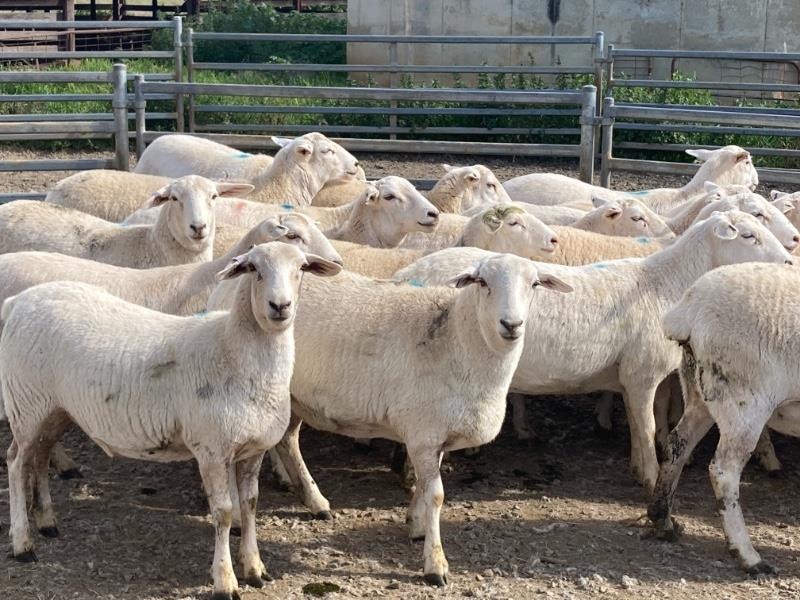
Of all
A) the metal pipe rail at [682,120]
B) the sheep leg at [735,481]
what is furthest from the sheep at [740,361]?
the metal pipe rail at [682,120]

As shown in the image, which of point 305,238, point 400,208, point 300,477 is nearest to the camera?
point 300,477

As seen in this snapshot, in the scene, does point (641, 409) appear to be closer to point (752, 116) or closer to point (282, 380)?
point (282, 380)

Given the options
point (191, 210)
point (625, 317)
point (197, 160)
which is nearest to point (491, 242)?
point (625, 317)

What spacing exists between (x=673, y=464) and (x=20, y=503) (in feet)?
9.81

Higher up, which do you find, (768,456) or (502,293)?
(502,293)

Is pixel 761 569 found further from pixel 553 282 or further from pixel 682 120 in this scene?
pixel 682 120

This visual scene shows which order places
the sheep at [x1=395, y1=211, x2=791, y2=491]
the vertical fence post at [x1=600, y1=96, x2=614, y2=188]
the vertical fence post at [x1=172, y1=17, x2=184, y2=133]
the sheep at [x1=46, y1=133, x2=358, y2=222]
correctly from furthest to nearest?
1. the vertical fence post at [x1=172, y1=17, x2=184, y2=133]
2. the vertical fence post at [x1=600, y1=96, x2=614, y2=188]
3. the sheep at [x1=46, y1=133, x2=358, y2=222]
4. the sheep at [x1=395, y1=211, x2=791, y2=491]

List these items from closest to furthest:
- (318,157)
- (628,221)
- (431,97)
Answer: (628,221) < (318,157) < (431,97)

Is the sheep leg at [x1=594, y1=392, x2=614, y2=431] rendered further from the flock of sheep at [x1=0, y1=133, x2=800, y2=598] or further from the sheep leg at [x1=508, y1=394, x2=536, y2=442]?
the sheep leg at [x1=508, y1=394, x2=536, y2=442]

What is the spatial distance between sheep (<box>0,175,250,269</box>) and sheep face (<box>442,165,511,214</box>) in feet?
6.84

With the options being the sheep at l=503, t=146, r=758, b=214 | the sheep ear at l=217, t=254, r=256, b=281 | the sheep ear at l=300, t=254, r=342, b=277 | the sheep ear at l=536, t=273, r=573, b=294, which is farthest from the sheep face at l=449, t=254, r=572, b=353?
the sheep at l=503, t=146, r=758, b=214

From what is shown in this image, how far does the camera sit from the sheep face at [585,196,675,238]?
7.92 m

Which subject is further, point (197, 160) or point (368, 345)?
point (197, 160)

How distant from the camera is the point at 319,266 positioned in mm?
5195
